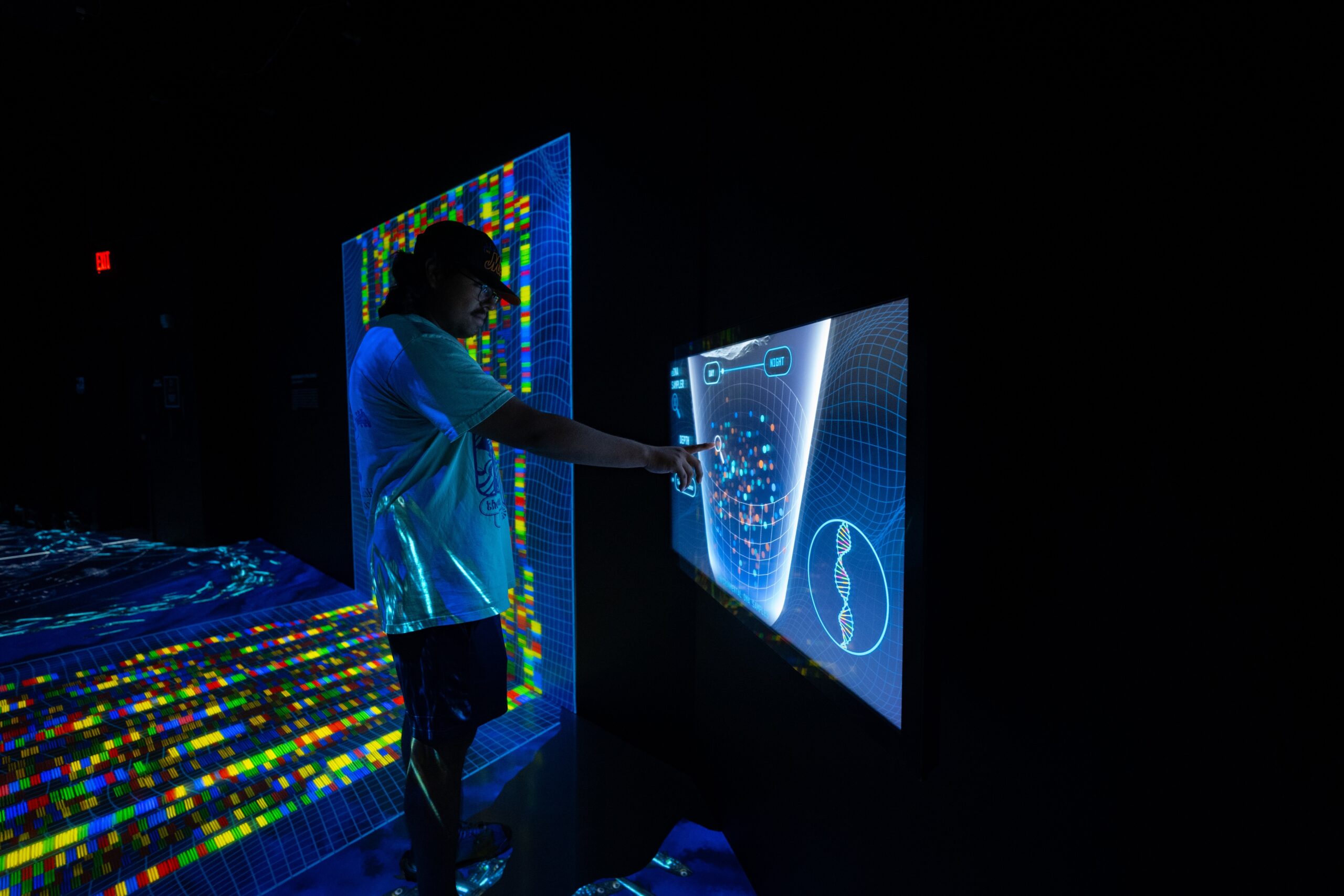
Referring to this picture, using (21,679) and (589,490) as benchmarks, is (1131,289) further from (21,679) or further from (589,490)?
(21,679)

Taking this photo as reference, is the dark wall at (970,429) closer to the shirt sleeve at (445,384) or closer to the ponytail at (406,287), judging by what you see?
the shirt sleeve at (445,384)

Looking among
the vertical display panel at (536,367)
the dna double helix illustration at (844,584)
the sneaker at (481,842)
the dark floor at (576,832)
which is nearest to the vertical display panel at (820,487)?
the dna double helix illustration at (844,584)

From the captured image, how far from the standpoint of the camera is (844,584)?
2.68 feet

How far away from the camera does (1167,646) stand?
0.52 m

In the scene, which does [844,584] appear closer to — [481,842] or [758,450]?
[758,450]

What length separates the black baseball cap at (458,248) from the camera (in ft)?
4.24

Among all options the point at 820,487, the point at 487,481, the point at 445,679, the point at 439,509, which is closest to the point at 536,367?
the point at 487,481

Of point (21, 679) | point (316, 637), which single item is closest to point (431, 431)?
point (316, 637)

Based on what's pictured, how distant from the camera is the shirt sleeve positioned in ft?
3.77

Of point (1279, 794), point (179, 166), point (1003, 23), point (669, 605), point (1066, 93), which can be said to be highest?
point (179, 166)

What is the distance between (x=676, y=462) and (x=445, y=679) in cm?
66

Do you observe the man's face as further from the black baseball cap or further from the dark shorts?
the dark shorts

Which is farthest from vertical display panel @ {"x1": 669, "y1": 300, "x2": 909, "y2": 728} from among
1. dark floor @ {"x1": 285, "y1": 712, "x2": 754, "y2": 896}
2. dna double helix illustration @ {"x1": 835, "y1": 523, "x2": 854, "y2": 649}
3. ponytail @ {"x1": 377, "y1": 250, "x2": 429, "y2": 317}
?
dark floor @ {"x1": 285, "y1": 712, "x2": 754, "y2": 896}

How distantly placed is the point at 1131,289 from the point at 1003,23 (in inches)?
15.5
